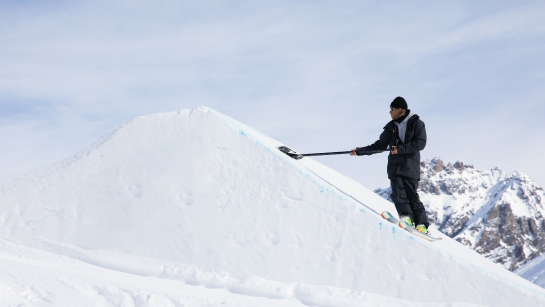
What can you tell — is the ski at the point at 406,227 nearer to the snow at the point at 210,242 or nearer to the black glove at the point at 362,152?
the snow at the point at 210,242

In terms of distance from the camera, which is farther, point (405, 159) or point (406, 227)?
point (405, 159)

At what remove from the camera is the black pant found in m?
5.77

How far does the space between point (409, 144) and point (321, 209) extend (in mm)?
1367

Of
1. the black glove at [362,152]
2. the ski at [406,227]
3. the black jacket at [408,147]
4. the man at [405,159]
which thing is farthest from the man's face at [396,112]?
the ski at [406,227]

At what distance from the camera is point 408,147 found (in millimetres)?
5617

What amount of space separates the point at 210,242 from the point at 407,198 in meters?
2.61

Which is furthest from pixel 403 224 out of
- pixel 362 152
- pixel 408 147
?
pixel 362 152

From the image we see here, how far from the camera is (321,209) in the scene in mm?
5680

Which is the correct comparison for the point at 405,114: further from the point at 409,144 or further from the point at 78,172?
the point at 78,172

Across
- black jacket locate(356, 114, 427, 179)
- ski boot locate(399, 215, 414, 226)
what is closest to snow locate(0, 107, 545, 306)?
ski boot locate(399, 215, 414, 226)

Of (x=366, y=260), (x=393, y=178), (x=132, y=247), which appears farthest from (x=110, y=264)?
(x=393, y=178)

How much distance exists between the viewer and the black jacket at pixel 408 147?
221 inches

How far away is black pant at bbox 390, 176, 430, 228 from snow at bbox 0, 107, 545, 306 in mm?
381

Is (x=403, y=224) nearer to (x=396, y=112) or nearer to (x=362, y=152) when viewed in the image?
(x=362, y=152)
